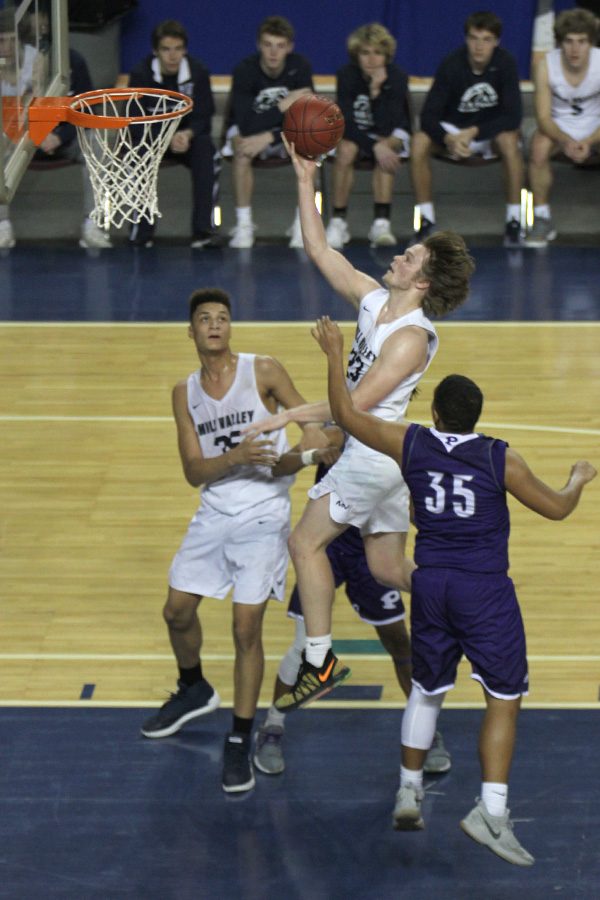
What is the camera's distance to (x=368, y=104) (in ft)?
43.7

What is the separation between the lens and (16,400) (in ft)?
33.0

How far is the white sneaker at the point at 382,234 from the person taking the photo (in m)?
13.4

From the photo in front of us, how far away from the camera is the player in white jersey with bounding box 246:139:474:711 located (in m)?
5.62

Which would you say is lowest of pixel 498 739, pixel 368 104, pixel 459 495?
pixel 498 739

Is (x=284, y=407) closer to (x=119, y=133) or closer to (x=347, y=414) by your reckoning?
(x=347, y=414)

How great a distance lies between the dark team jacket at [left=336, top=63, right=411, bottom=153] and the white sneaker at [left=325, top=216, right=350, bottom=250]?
704mm

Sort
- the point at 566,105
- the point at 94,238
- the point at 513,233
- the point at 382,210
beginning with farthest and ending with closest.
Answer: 1. the point at 513,233
2. the point at 94,238
3. the point at 382,210
4. the point at 566,105

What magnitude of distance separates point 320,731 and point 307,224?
2.11 metres

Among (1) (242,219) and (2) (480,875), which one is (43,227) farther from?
(2) (480,875)

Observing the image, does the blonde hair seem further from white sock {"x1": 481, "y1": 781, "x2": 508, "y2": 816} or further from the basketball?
white sock {"x1": 481, "y1": 781, "x2": 508, "y2": 816}

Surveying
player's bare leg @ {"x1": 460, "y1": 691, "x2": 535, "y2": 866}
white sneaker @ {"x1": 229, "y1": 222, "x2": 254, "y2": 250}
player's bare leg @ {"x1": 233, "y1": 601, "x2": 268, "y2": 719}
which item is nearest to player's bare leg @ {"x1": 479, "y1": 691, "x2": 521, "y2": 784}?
player's bare leg @ {"x1": 460, "y1": 691, "x2": 535, "y2": 866}

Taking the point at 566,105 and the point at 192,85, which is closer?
the point at 192,85

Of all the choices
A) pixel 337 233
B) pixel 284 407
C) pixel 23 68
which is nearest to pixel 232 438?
pixel 284 407

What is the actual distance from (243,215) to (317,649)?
835cm
